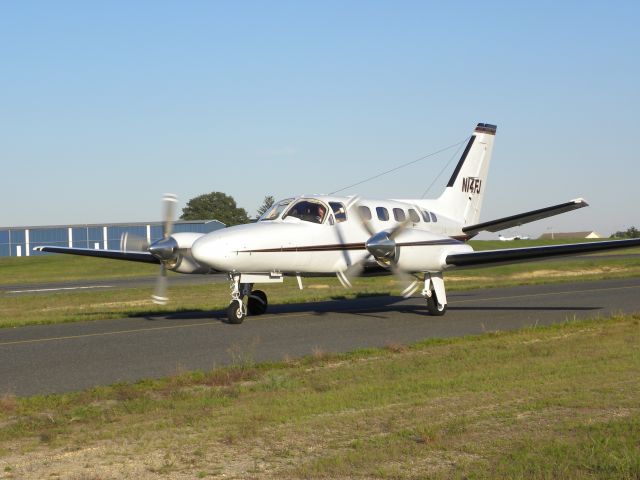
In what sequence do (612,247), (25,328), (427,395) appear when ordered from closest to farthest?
(427,395) → (612,247) → (25,328)

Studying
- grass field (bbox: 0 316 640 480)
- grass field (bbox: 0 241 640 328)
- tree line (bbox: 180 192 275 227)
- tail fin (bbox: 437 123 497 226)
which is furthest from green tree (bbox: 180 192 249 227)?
grass field (bbox: 0 316 640 480)

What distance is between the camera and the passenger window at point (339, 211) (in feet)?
68.7

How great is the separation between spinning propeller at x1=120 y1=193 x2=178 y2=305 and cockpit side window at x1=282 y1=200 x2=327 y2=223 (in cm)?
296

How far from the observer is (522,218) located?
22.6 metres

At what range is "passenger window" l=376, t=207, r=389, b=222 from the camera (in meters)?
A: 22.0

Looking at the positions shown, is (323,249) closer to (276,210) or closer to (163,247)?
(276,210)

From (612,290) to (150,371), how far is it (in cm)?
2137

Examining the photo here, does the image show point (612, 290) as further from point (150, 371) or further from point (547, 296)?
point (150, 371)

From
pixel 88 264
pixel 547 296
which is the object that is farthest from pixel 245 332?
pixel 88 264

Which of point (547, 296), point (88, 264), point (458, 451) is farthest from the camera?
point (88, 264)

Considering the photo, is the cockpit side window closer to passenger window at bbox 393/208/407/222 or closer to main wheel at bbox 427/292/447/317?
passenger window at bbox 393/208/407/222

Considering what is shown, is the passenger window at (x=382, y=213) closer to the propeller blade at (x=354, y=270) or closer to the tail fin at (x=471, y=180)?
the propeller blade at (x=354, y=270)

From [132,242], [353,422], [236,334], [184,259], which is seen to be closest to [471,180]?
[184,259]

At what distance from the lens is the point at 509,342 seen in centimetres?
1545
